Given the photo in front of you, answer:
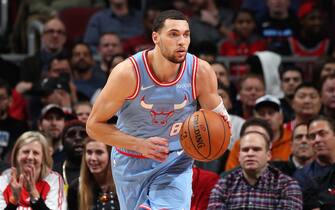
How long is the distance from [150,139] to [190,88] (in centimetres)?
52

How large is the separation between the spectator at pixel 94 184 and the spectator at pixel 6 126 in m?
1.91

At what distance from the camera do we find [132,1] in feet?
46.4

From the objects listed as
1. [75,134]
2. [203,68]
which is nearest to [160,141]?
[203,68]

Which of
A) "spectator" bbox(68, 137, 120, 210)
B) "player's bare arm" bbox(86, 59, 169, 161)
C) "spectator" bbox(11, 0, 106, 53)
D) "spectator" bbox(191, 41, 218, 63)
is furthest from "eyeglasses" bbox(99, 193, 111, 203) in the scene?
"spectator" bbox(11, 0, 106, 53)

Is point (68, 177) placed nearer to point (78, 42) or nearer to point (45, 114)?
point (45, 114)

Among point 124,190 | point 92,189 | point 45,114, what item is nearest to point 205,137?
point 124,190

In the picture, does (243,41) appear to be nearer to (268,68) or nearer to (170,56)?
(268,68)

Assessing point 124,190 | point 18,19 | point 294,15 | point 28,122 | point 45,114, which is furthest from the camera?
point 18,19

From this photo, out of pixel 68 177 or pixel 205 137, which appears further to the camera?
pixel 68 177

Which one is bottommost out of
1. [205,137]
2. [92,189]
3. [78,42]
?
[92,189]

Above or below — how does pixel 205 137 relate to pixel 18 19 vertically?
below

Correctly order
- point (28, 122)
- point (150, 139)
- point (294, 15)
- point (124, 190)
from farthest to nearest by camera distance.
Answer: point (294, 15) < point (28, 122) < point (124, 190) < point (150, 139)

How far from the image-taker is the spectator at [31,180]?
851 centimetres

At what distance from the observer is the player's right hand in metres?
6.74
